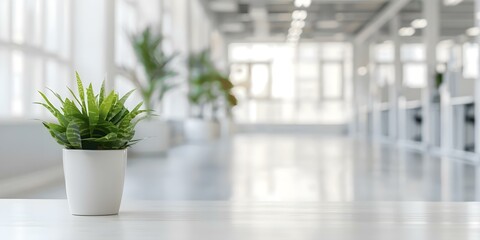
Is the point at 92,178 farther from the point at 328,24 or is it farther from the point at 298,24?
the point at 328,24

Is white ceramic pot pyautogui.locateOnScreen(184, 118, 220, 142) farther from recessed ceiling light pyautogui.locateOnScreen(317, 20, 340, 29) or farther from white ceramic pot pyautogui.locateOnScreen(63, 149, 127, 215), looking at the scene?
white ceramic pot pyautogui.locateOnScreen(63, 149, 127, 215)

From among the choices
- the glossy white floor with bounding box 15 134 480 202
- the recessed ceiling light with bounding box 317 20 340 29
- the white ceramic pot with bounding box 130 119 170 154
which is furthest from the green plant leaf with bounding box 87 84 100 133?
the recessed ceiling light with bounding box 317 20 340 29

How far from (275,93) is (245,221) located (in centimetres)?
2193

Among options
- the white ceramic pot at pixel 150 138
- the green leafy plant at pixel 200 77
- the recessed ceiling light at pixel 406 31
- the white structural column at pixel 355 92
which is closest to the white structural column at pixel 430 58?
the recessed ceiling light at pixel 406 31

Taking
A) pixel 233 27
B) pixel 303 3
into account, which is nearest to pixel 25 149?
pixel 303 3

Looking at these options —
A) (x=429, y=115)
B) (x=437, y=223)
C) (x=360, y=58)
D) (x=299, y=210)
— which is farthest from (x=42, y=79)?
(x=360, y=58)

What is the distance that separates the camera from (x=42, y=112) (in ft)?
20.1

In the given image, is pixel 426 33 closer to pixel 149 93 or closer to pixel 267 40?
pixel 149 93

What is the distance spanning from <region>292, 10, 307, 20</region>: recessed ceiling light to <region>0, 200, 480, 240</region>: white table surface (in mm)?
15775

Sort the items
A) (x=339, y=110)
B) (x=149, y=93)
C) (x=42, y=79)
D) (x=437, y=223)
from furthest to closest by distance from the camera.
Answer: (x=339, y=110) → (x=149, y=93) → (x=42, y=79) → (x=437, y=223)

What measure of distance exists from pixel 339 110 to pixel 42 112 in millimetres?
18324

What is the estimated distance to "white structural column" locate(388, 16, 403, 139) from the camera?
1491cm

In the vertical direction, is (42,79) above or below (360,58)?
below

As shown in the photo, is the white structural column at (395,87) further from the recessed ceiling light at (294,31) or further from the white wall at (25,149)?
the white wall at (25,149)
